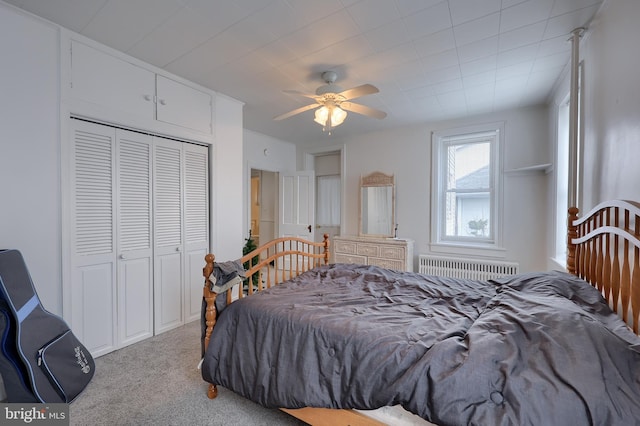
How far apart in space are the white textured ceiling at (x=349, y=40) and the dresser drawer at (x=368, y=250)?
2.15m

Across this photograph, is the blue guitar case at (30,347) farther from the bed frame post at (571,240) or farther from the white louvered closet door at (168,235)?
the bed frame post at (571,240)

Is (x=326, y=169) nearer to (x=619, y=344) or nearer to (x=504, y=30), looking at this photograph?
(x=504, y=30)

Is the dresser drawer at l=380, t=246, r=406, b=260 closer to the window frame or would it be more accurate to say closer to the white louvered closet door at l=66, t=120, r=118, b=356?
the window frame

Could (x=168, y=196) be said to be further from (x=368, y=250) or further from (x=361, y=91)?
(x=368, y=250)

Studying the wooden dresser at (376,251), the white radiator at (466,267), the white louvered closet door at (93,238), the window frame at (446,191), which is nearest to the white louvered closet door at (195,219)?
the white louvered closet door at (93,238)

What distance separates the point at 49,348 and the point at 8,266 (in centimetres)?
59

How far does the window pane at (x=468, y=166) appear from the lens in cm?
390

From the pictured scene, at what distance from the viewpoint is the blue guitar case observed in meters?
1.66

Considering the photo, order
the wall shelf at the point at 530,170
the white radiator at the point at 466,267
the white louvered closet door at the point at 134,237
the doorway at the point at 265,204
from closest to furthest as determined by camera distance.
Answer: the white louvered closet door at the point at 134,237 < the wall shelf at the point at 530,170 < the white radiator at the point at 466,267 < the doorway at the point at 265,204

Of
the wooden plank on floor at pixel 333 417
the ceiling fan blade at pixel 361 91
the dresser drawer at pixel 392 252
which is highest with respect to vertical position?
the ceiling fan blade at pixel 361 91

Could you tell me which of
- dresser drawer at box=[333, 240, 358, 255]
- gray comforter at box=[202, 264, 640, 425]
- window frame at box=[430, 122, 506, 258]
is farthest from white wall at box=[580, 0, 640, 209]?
dresser drawer at box=[333, 240, 358, 255]

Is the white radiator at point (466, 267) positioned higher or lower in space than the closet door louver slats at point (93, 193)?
lower

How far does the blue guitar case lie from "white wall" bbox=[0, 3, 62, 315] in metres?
Result: 0.24

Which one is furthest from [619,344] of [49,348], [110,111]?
[110,111]
